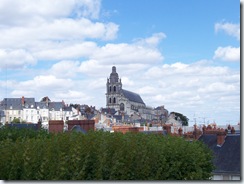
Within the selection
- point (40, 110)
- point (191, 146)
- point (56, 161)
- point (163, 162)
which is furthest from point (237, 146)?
Result: point (40, 110)

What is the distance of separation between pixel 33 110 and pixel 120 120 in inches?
1112

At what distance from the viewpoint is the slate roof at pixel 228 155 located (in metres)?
26.5

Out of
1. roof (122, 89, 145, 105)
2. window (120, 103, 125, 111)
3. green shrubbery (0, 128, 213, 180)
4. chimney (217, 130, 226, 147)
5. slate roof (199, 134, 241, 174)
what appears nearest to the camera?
green shrubbery (0, 128, 213, 180)

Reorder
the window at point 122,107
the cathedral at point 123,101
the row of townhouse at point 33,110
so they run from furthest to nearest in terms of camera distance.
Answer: the window at point 122,107
the cathedral at point 123,101
the row of townhouse at point 33,110

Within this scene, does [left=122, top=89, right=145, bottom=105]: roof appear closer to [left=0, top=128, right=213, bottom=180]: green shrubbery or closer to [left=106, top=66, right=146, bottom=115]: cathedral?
[left=106, top=66, right=146, bottom=115]: cathedral

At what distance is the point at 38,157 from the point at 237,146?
19.5 meters

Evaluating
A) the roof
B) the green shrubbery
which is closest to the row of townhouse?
the roof

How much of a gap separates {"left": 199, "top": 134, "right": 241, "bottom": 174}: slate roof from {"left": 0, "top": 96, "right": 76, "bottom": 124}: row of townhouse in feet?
155

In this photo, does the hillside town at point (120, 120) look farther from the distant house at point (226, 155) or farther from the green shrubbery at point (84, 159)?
the green shrubbery at point (84, 159)

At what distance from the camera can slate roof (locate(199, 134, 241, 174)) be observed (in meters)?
26.5

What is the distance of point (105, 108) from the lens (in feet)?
397

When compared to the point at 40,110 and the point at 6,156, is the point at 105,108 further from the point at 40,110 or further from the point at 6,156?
the point at 6,156

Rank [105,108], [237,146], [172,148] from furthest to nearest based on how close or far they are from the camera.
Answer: [105,108] < [237,146] < [172,148]

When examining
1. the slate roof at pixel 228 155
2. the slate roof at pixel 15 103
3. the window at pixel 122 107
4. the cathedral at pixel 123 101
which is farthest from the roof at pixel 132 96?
the slate roof at pixel 228 155
